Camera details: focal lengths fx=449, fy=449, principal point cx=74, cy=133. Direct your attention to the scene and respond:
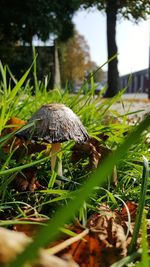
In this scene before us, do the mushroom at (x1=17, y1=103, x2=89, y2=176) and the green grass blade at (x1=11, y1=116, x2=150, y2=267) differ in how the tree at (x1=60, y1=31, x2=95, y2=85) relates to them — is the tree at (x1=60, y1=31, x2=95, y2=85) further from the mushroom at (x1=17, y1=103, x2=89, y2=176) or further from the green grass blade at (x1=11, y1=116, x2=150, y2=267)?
the green grass blade at (x1=11, y1=116, x2=150, y2=267)

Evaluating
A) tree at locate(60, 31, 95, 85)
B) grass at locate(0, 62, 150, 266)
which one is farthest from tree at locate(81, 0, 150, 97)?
tree at locate(60, 31, 95, 85)

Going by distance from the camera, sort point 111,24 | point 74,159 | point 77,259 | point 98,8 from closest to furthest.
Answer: point 77,259, point 74,159, point 111,24, point 98,8

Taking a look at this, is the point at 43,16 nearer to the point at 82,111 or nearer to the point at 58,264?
the point at 82,111

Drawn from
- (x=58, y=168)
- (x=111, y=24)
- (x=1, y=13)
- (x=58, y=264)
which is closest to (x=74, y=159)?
(x=58, y=168)

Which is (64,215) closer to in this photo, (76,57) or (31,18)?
(31,18)

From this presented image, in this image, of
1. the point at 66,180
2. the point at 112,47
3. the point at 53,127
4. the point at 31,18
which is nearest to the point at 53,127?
the point at 53,127

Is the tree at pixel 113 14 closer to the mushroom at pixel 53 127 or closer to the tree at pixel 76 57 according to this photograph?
the mushroom at pixel 53 127
